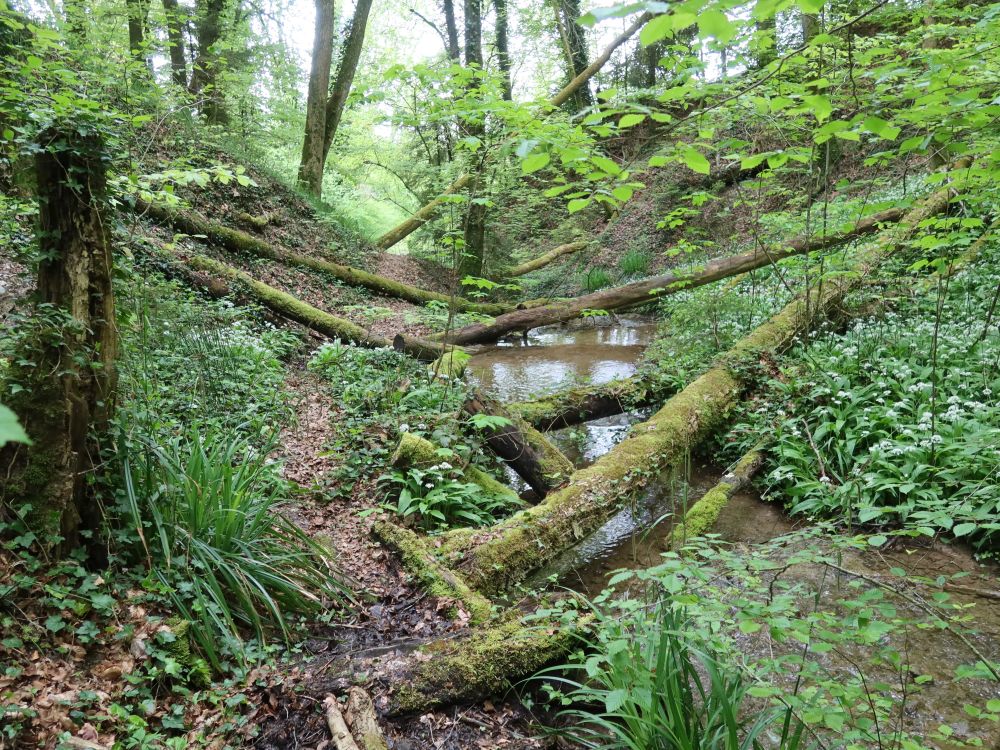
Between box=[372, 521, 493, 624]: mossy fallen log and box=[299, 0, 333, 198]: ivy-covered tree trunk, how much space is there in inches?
476

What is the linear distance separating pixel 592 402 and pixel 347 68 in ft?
37.8

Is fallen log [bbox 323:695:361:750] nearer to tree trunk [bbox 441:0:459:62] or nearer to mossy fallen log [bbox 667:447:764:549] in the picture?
mossy fallen log [bbox 667:447:764:549]

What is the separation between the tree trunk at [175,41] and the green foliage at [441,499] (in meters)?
10.5

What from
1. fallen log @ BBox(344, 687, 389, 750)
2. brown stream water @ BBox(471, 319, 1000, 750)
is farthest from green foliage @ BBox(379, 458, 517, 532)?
fallen log @ BBox(344, 687, 389, 750)

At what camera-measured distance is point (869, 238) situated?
9500 mm

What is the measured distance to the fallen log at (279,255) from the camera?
10.2m

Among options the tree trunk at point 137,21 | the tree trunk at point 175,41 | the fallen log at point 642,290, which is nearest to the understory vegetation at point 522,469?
the fallen log at point 642,290

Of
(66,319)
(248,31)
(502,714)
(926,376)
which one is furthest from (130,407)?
(248,31)

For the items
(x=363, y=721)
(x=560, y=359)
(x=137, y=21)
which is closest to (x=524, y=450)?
(x=363, y=721)

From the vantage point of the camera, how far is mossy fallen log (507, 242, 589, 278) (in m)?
16.3

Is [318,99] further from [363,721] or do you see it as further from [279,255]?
[363,721]

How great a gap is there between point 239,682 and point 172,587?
0.68m

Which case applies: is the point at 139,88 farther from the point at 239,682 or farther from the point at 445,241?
the point at 239,682

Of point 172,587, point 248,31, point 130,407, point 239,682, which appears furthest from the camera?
point 248,31
